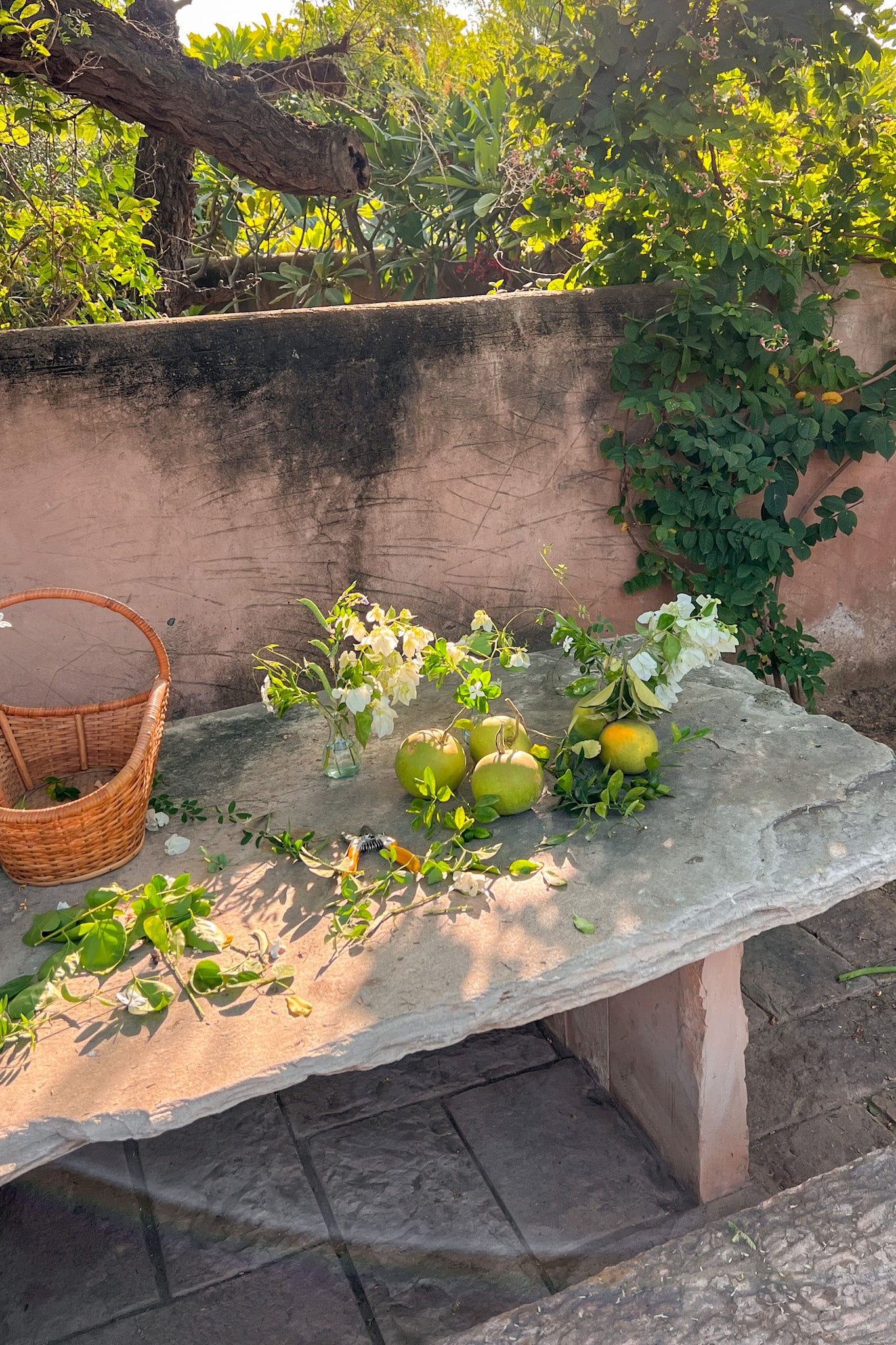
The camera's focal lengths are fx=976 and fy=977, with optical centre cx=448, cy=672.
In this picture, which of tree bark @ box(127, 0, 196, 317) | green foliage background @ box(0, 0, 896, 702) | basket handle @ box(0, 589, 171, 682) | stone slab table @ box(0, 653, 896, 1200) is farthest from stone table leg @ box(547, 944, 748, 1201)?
tree bark @ box(127, 0, 196, 317)

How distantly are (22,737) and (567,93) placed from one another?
7.65 feet

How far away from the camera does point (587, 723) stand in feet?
6.75

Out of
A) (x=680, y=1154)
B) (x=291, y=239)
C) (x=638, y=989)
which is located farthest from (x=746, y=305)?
(x=291, y=239)

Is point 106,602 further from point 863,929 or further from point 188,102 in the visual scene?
point 863,929

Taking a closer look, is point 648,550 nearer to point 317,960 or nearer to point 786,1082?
point 786,1082

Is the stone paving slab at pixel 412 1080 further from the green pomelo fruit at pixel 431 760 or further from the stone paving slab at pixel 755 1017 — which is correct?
the green pomelo fruit at pixel 431 760

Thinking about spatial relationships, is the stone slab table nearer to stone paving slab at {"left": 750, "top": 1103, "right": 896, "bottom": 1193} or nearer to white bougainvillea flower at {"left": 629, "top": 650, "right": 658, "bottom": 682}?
stone paving slab at {"left": 750, "top": 1103, "right": 896, "bottom": 1193}

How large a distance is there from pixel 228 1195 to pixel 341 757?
0.94 meters

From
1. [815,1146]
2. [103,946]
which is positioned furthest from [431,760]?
[815,1146]

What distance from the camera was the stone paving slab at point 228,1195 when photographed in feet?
6.29

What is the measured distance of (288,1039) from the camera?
1.44 m

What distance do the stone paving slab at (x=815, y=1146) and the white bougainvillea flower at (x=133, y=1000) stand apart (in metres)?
1.36

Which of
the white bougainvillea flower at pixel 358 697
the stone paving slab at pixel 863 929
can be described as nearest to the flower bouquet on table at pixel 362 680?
the white bougainvillea flower at pixel 358 697

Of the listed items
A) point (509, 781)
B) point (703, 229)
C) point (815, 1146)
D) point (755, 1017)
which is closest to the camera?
point (509, 781)
